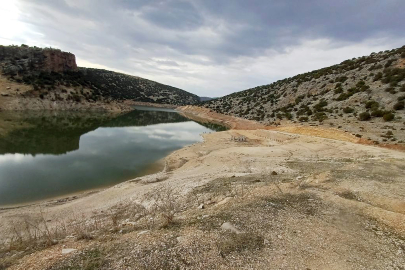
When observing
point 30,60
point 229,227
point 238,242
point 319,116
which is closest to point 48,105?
point 30,60

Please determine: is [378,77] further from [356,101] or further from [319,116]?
[319,116]

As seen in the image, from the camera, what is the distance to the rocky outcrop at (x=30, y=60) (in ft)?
228

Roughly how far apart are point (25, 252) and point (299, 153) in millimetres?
20304

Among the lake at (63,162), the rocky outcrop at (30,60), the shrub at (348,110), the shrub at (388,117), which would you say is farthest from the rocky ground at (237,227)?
the rocky outcrop at (30,60)

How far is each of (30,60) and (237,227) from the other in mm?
94178

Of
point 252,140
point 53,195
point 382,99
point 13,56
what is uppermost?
point 13,56

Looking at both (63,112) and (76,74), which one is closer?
(63,112)

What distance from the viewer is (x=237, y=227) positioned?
713 cm

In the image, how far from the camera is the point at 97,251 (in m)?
6.04

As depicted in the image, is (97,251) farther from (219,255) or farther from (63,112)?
(63,112)

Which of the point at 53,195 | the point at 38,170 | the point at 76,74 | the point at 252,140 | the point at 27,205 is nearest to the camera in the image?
the point at 27,205

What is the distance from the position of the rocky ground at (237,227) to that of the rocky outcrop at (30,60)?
248 ft

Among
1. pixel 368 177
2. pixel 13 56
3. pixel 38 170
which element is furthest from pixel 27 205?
pixel 13 56

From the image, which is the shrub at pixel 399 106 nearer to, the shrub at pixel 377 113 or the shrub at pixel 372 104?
the shrub at pixel 377 113
